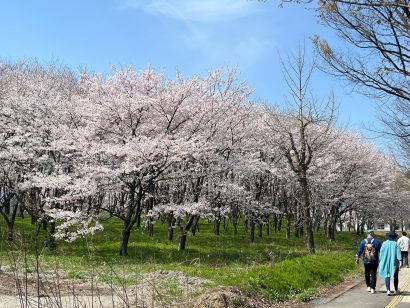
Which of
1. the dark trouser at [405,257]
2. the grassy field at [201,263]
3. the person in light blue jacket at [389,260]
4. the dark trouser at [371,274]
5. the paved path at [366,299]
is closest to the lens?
the grassy field at [201,263]

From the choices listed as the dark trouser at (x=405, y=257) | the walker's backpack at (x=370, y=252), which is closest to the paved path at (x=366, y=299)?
the walker's backpack at (x=370, y=252)

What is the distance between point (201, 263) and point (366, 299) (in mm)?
8700

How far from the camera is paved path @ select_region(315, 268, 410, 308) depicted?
9.61 metres

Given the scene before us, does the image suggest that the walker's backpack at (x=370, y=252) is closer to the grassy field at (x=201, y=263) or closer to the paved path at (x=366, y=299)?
the paved path at (x=366, y=299)

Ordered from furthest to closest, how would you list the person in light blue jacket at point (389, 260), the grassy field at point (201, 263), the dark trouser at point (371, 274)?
the dark trouser at point (371, 274)
the person in light blue jacket at point (389, 260)
the grassy field at point (201, 263)

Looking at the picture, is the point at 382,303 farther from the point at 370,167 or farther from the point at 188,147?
the point at 370,167

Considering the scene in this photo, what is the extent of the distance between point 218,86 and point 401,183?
21.2 m

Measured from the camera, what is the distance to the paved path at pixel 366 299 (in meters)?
9.61

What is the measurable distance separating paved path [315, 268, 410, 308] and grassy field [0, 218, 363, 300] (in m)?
0.78

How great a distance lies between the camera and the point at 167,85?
918 inches

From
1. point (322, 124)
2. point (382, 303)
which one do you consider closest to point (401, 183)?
point (322, 124)

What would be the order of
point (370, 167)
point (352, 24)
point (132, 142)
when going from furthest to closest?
point (370, 167) → point (132, 142) → point (352, 24)

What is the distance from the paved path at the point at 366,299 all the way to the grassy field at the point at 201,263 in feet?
2.56

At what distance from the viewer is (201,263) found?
58.7ft
